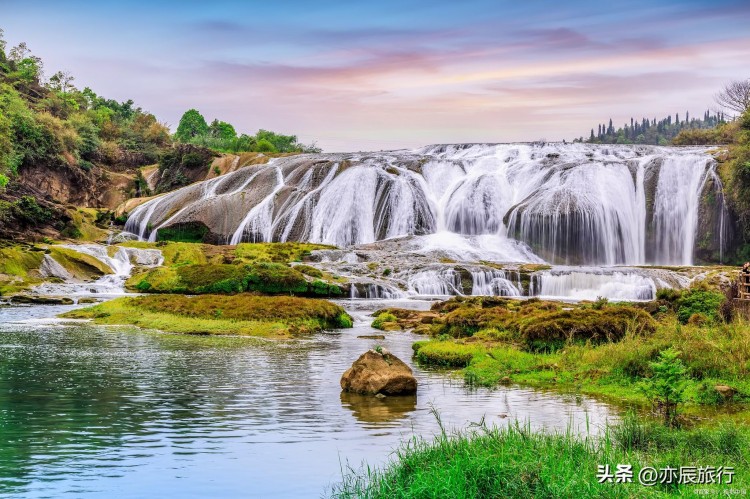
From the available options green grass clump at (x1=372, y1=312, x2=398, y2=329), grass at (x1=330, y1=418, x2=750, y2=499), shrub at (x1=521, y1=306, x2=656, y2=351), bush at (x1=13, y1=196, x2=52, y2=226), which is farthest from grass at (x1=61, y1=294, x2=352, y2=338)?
bush at (x1=13, y1=196, x2=52, y2=226)

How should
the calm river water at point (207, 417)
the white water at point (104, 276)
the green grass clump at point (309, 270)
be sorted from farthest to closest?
1. the white water at point (104, 276)
2. the green grass clump at point (309, 270)
3. the calm river water at point (207, 417)

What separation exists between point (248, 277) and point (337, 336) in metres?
10.4

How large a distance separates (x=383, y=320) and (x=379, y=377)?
13.8 m

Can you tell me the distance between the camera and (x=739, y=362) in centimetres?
1536

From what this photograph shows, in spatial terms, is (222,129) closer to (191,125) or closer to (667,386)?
(191,125)

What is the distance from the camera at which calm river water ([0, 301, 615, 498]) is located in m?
10.2

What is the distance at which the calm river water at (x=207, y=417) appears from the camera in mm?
10172

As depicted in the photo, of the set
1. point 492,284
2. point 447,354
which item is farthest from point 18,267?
point 447,354

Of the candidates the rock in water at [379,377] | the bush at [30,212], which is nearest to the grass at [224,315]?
the rock in water at [379,377]

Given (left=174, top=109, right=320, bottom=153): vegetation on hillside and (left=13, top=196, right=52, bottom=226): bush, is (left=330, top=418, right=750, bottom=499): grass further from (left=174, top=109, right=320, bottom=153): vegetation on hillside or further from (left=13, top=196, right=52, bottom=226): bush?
(left=174, top=109, right=320, bottom=153): vegetation on hillside

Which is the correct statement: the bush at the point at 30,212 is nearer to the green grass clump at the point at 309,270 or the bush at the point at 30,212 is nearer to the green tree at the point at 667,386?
the green grass clump at the point at 309,270

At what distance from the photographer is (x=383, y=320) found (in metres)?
29.5

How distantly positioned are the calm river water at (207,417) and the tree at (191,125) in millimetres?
114075

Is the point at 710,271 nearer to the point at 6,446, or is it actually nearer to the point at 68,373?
the point at 68,373
